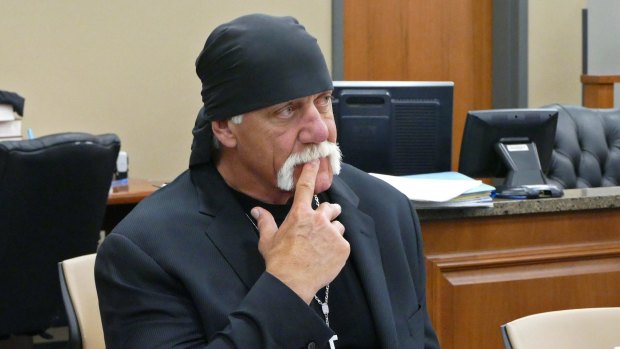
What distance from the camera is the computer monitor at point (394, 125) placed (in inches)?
124

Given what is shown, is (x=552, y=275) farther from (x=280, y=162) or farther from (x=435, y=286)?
(x=280, y=162)

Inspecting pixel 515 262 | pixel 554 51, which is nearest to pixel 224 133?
pixel 515 262

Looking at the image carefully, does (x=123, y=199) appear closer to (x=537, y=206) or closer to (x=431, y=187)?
(x=431, y=187)

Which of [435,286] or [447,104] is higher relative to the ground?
[447,104]

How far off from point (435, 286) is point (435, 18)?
339 cm

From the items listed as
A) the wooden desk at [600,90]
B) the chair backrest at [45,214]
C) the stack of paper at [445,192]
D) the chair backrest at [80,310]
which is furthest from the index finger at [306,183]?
the wooden desk at [600,90]

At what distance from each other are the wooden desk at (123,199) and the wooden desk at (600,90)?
2561 mm

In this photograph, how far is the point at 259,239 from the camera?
166 cm

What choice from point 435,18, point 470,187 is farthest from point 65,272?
point 435,18

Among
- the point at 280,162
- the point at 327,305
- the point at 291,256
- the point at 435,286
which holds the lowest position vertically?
the point at 435,286

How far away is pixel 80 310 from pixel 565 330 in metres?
1.08

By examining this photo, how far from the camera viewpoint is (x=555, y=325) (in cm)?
199

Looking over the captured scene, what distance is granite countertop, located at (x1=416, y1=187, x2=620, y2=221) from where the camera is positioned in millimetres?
2707

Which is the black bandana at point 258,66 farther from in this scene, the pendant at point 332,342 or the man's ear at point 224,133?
the pendant at point 332,342
